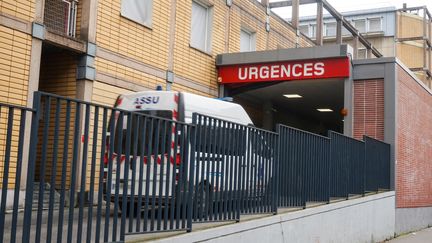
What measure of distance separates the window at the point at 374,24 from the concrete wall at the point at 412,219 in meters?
31.7

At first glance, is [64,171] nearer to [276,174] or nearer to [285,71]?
[276,174]

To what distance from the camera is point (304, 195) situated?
9695 millimetres

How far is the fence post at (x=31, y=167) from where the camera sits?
14.4 ft

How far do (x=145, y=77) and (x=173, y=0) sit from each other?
2.55 m

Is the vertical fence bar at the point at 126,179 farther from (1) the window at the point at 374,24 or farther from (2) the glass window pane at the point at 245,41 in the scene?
(1) the window at the point at 374,24

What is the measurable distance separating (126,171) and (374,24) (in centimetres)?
4675

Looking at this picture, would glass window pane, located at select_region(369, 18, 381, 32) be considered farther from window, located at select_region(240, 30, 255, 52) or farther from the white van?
the white van

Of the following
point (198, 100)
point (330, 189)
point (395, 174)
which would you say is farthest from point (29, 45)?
point (395, 174)

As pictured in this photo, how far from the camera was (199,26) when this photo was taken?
53.4 ft

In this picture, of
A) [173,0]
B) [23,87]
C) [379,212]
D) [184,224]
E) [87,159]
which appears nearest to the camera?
[87,159]

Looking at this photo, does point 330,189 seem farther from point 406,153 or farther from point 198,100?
point 406,153

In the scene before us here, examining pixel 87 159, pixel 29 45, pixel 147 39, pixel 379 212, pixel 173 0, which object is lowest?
pixel 379 212

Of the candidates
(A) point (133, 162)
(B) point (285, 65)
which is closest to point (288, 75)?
(B) point (285, 65)

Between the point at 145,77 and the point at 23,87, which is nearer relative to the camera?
the point at 23,87
